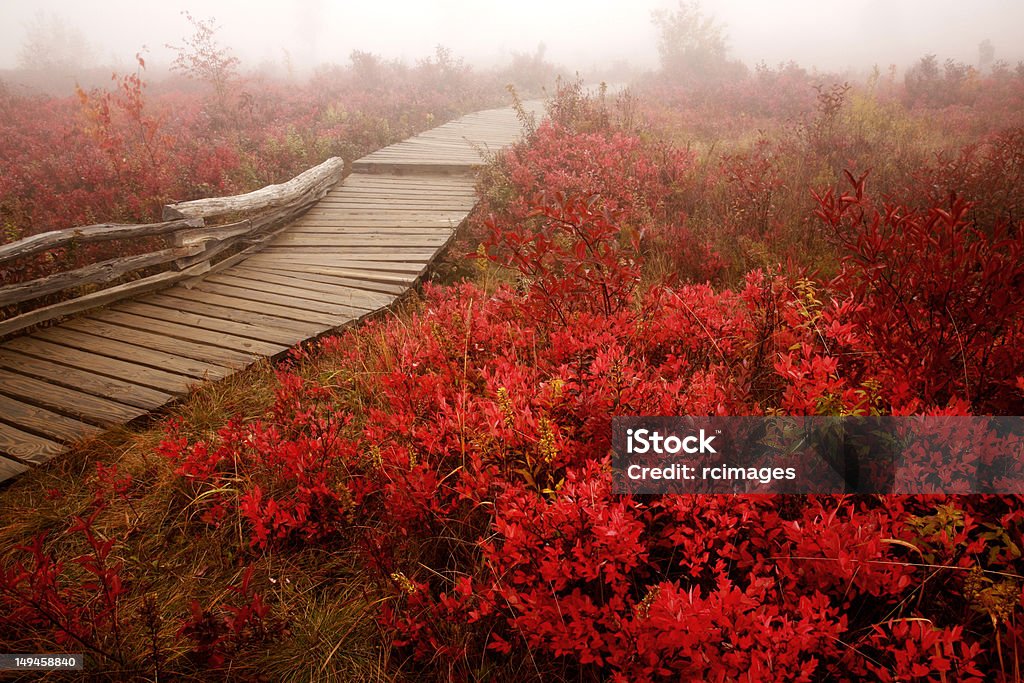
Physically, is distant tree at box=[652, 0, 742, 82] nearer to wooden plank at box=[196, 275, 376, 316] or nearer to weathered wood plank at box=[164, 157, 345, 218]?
weathered wood plank at box=[164, 157, 345, 218]

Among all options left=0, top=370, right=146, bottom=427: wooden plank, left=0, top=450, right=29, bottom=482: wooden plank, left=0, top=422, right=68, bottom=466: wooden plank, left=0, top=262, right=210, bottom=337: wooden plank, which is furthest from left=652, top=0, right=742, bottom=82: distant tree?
left=0, top=450, right=29, bottom=482: wooden plank

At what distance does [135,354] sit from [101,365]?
0.25 m

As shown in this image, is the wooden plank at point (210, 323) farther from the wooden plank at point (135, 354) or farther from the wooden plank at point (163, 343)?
the wooden plank at point (135, 354)

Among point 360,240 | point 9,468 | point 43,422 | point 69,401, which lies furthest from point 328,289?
point 9,468

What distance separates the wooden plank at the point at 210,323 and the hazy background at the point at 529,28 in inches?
1310

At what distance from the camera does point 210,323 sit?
5047 millimetres

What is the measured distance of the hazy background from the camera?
118 feet

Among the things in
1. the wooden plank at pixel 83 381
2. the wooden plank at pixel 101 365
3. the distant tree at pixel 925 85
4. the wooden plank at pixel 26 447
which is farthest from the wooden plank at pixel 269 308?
the distant tree at pixel 925 85

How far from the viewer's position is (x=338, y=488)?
2.50m

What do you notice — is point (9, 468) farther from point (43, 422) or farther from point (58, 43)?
point (58, 43)

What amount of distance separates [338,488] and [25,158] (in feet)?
34.1

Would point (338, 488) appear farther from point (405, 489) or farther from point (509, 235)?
point (509, 235)

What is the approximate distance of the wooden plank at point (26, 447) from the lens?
127 inches

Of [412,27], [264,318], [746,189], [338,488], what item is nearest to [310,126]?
[264,318]
